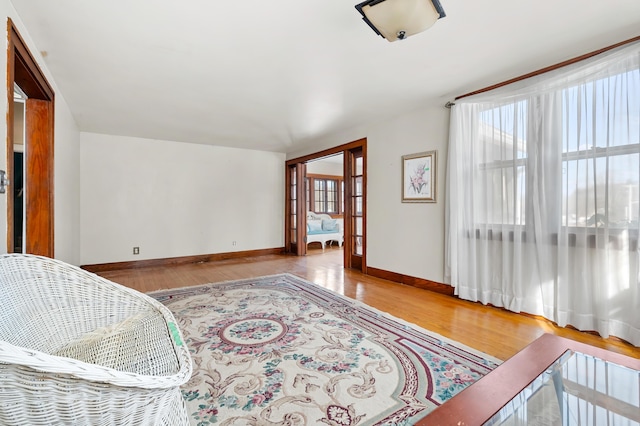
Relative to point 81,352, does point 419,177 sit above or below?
above

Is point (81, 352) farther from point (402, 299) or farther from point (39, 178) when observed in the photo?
point (402, 299)

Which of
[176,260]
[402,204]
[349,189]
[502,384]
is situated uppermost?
[349,189]

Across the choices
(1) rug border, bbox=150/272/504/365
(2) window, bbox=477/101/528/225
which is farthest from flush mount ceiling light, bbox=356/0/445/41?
(1) rug border, bbox=150/272/504/365

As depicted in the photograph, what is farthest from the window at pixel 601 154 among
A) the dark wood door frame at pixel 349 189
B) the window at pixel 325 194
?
the window at pixel 325 194

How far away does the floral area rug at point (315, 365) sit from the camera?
1476 millimetres

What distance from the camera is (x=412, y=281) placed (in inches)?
150

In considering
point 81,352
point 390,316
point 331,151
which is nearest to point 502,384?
point 81,352

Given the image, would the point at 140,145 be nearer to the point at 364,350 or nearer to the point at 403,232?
the point at 403,232

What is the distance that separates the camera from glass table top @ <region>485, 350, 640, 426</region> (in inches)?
38.9

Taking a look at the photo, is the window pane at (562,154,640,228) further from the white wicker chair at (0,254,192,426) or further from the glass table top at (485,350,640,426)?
the white wicker chair at (0,254,192,426)

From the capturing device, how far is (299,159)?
609 centimetres

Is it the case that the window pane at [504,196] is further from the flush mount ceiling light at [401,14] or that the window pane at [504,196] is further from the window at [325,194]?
the window at [325,194]

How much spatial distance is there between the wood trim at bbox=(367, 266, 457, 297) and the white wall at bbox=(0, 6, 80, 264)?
3750 millimetres

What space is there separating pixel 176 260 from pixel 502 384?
5.38 m
